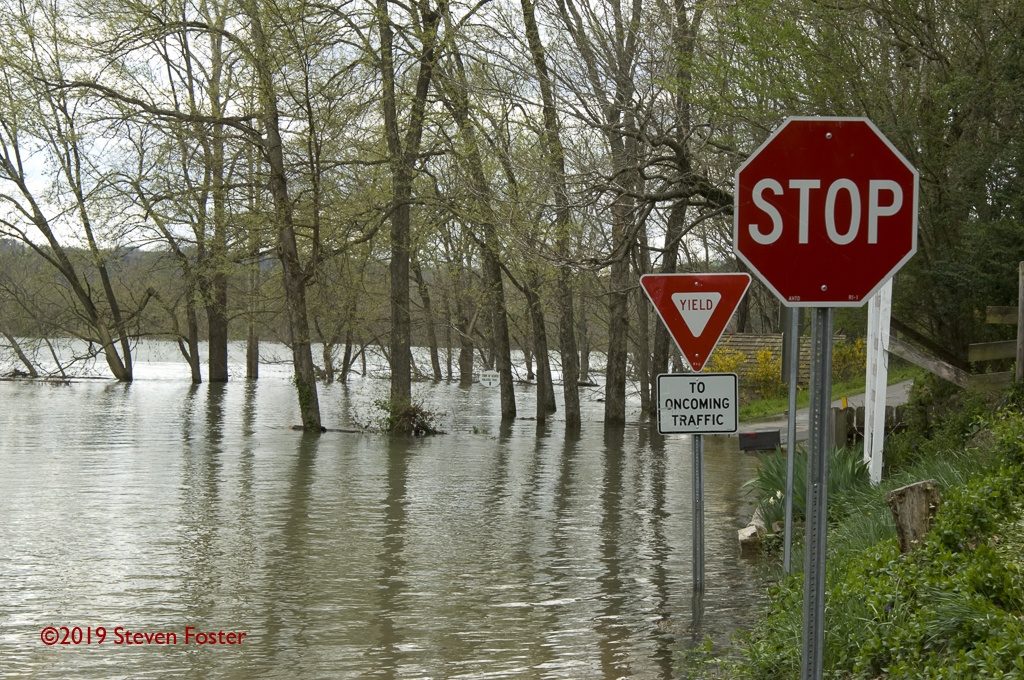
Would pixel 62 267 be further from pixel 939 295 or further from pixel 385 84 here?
pixel 939 295

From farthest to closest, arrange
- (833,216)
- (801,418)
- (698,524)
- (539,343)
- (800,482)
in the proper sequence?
(539,343) → (801,418) → (800,482) → (698,524) → (833,216)

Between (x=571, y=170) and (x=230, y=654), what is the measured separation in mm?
19926

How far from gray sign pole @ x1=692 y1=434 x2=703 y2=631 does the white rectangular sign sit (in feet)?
0.56

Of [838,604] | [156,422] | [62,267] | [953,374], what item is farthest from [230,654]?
[62,267]

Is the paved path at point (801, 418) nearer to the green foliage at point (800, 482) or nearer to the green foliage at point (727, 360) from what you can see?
the green foliage at point (727, 360)

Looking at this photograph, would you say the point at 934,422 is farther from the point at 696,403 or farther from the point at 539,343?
the point at 539,343

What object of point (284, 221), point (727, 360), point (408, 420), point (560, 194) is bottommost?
point (408, 420)

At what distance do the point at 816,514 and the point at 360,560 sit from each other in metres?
7.49

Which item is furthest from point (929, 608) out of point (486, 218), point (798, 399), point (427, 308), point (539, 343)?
point (427, 308)

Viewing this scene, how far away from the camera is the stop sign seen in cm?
437

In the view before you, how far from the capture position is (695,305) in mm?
9008

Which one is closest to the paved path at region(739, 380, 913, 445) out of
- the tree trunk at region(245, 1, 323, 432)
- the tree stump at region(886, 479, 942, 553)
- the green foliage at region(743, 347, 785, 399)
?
the green foliage at region(743, 347, 785, 399)

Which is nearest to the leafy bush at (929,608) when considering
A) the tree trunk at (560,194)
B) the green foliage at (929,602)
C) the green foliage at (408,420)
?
the green foliage at (929,602)

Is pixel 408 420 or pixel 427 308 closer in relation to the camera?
pixel 408 420
